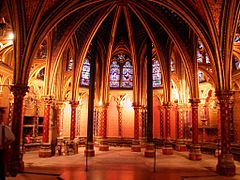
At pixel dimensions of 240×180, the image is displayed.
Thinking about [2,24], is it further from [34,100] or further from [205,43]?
[205,43]

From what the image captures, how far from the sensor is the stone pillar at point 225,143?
10547 millimetres

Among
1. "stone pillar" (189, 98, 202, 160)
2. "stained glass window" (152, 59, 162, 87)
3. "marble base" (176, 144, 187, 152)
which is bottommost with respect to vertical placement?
"marble base" (176, 144, 187, 152)

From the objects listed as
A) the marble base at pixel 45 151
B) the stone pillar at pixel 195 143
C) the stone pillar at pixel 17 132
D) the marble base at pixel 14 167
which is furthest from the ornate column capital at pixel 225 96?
the marble base at pixel 45 151

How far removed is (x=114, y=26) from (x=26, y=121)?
37.5 feet

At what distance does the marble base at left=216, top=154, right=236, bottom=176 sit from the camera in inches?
412

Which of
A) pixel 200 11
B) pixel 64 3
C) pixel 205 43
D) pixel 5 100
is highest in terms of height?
pixel 64 3

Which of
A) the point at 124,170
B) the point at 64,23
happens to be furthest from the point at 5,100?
the point at 124,170

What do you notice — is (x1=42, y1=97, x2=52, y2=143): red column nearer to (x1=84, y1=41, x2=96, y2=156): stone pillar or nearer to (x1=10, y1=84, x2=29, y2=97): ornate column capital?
(x1=84, y1=41, x2=96, y2=156): stone pillar

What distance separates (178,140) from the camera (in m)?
20.2

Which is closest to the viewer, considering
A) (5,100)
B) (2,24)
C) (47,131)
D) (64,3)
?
(64,3)

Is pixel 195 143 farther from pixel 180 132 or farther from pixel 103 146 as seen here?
pixel 103 146

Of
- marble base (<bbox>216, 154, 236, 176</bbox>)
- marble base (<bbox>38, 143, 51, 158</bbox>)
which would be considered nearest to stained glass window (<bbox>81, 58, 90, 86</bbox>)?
marble base (<bbox>38, 143, 51, 158</bbox>)

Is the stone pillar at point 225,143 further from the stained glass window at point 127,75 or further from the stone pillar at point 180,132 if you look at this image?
the stained glass window at point 127,75

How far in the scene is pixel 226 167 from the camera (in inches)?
414
